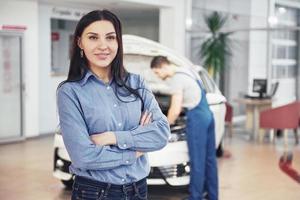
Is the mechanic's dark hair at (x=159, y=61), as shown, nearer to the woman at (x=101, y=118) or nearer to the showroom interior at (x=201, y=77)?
the showroom interior at (x=201, y=77)

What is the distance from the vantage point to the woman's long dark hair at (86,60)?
6.40ft

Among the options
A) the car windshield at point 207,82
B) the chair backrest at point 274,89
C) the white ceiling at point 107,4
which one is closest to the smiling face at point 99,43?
the car windshield at point 207,82

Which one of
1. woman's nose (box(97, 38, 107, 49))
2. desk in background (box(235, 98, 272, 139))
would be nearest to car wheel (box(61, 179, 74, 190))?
woman's nose (box(97, 38, 107, 49))

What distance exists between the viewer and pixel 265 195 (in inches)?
221

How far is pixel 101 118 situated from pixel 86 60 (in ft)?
0.83

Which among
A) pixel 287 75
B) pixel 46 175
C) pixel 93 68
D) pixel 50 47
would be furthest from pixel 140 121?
pixel 287 75

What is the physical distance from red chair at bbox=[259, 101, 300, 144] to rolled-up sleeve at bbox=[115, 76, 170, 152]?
6.71 m

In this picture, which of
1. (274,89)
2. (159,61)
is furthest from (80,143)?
(274,89)

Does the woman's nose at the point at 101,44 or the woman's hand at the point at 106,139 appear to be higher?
the woman's nose at the point at 101,44

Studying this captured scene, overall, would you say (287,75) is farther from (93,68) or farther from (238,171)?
(93,68)

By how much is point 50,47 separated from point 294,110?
505 cm

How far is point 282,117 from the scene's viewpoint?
863 centimetres

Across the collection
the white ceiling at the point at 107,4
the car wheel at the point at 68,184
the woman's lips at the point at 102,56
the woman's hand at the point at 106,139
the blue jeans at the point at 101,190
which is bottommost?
the car wheel at the point at 68,184

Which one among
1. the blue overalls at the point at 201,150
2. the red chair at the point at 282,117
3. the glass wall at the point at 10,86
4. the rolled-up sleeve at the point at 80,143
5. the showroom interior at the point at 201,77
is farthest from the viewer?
the glass wall at the point at 10,86
